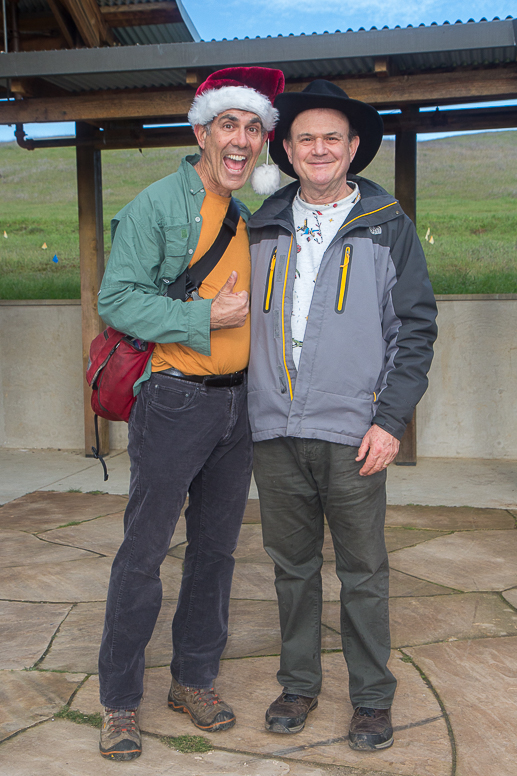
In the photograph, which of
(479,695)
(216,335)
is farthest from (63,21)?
(479,695)

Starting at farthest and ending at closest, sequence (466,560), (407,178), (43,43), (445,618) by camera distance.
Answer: (43,43) → (407,178) → (466,560) → (445,618)

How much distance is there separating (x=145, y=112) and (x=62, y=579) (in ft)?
10.2

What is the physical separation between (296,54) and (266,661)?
3363mm

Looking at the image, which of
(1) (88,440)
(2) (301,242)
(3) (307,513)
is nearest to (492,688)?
(3) (307,513)

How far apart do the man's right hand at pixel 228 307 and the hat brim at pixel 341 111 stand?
0.57 meters

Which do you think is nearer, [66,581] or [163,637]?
[163,637]

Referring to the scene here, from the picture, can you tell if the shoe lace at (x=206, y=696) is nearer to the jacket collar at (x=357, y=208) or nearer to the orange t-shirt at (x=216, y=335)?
the orange t-shirt at (x=216, y=335)

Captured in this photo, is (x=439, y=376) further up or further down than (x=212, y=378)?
further down

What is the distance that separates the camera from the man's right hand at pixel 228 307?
85.0 inches

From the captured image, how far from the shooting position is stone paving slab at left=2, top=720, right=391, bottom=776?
7.02 ft

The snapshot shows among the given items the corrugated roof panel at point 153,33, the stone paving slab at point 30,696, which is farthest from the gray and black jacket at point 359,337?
the corrugated roof panel at point 153,33

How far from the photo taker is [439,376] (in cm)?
625

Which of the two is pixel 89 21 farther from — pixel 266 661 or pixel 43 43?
pixel 266 661

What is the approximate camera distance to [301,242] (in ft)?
7.79
